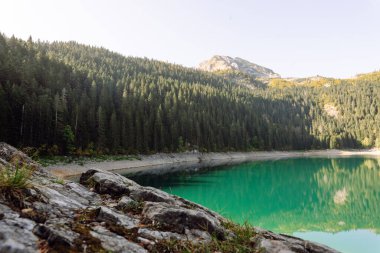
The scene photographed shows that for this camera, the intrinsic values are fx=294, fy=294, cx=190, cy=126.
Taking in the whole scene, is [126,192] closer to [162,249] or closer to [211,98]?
[162,249]

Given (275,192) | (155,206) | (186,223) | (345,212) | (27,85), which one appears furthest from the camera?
(27,85)

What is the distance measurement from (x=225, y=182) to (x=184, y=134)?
4268 centimetres

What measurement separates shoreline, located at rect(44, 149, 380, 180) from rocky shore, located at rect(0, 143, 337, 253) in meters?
15.2

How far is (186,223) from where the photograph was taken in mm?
6047

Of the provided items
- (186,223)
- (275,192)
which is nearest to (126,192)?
(186,223)

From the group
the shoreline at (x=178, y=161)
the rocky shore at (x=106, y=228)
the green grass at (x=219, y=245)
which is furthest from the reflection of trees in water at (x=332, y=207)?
the shoreline at (x=178, y=161)

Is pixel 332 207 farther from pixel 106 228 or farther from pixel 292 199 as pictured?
pixel 106 228

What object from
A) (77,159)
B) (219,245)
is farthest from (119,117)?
(219,245)

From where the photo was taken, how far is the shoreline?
5181cm

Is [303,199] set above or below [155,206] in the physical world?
below

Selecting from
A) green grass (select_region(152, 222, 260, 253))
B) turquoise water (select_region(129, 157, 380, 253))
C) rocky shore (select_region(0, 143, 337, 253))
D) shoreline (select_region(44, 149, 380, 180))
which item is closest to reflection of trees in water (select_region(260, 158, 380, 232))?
turquoise water (select_region(129, 157, 380, 253))

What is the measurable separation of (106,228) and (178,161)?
259ft

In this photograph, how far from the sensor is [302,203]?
130 ft

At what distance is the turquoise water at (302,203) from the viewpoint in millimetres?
26086
